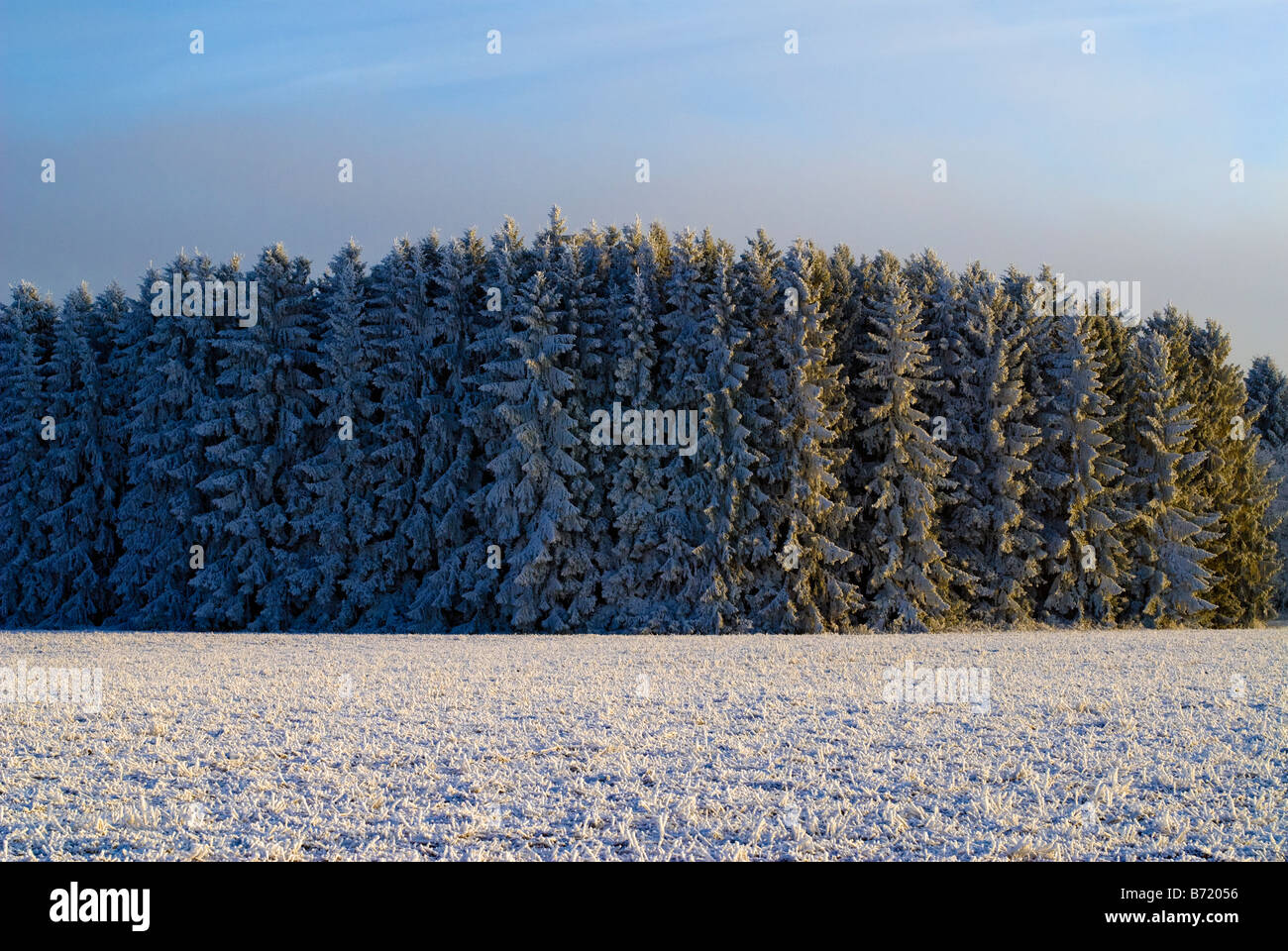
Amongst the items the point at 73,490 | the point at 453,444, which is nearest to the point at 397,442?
the point at 453,444

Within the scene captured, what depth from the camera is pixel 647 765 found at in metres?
11.3

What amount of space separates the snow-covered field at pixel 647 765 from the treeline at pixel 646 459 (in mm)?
12986

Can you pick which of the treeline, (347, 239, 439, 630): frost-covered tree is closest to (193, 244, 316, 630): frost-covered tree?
the treeline

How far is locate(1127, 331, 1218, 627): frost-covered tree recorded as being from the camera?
116ft

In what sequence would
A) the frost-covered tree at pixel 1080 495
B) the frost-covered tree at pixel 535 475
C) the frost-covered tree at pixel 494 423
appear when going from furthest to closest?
the frost-covered tree at pixel 1080 495
the frost-covered tree at pixel 494 423
the frost-covered tree at pixel 535 475

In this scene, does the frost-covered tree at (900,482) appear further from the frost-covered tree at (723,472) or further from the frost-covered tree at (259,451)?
the frost-covered tree at (259,451)

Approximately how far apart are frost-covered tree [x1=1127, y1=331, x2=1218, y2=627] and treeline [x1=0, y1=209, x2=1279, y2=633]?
100 mm

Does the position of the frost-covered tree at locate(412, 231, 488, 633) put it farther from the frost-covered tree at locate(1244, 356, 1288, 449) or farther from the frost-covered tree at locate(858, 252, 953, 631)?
the frost-covered tree at locate(1244, 356, 1288, 449)

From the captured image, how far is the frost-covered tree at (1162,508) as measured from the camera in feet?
116

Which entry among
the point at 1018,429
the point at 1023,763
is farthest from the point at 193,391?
the point at 1023,763

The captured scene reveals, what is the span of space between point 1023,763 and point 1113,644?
16427 millimetres

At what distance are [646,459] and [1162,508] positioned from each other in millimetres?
18246

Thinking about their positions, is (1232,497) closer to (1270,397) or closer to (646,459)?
(646,459)

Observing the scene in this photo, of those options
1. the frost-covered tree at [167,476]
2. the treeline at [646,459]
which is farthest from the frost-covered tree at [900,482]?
the frost-covered tree at [167,476]
